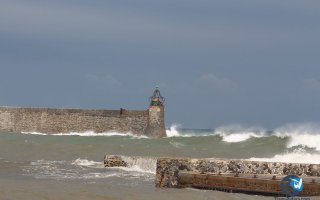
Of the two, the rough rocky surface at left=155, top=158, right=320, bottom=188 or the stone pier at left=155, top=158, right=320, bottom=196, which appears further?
the rough rocky surface at left=155, top=158, right=320, bottom=188

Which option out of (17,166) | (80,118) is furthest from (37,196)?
(80,118)

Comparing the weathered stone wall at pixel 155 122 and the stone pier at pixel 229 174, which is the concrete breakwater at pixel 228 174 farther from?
the weathered stone wall at pixel 155 122

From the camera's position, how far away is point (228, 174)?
484 inches

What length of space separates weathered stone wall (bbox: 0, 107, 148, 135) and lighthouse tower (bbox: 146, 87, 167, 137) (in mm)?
690

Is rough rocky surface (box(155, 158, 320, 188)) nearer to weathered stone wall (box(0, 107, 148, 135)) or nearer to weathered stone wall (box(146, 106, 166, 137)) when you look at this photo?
weathered stone wall (box(146, 106, 166, 137))

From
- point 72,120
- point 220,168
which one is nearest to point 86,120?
point 72,120

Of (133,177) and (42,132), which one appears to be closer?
(133,177)

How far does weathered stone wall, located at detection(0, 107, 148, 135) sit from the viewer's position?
50062mm

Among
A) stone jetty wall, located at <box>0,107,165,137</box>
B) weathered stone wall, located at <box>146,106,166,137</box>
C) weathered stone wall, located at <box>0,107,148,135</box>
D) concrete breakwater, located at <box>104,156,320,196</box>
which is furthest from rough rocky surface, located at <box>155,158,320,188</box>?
weathered stone wall, located at <box>0,107,148,135</box>

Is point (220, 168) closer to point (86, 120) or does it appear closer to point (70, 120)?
point (86, 120)

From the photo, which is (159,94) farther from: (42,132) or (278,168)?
(278,168)

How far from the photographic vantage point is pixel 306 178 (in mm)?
11625

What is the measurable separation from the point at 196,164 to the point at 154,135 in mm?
36181

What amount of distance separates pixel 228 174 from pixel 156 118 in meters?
36.7
